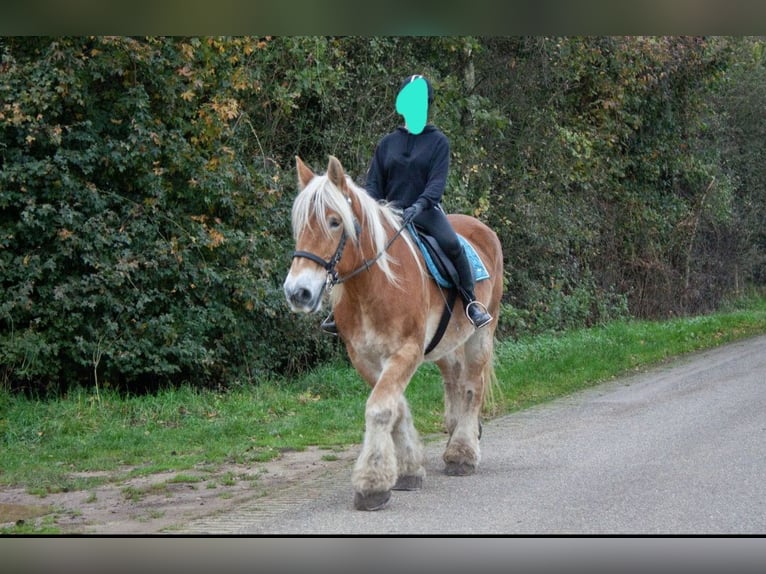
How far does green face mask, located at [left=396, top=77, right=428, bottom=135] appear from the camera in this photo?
7.78m

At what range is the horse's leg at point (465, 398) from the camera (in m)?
8.20

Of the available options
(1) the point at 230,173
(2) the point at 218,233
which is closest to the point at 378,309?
(2) the point at 218,233

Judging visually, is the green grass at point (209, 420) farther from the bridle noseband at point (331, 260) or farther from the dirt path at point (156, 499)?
the bridle noseband at point (331, 260)

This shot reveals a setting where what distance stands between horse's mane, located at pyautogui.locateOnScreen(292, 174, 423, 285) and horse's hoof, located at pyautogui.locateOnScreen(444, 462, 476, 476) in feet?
5.80

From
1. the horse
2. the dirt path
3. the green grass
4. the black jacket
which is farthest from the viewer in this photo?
the green grass

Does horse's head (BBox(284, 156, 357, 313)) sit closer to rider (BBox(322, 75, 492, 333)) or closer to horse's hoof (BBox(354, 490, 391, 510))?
rider (BBox(322, 75, 492, 333))

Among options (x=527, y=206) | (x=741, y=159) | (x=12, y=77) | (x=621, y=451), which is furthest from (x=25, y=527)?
(x=741, y=159)

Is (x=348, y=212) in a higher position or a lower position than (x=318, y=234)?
higher

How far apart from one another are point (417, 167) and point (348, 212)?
1.16 meters

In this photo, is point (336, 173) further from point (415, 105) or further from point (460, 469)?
point (460, 469)

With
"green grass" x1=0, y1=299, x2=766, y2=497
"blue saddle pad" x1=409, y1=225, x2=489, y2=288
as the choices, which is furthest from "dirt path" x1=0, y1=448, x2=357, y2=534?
"blue saddle pad" x1=409, y1=225, x2=489, y2=288

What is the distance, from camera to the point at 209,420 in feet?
35.2

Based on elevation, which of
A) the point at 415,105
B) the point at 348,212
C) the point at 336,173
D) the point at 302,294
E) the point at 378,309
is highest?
the point at 415,105
